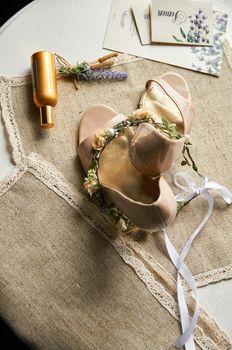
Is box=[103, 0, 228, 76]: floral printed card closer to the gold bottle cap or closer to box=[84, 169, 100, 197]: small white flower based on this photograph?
the gold bottle cap

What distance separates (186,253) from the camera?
777 mm

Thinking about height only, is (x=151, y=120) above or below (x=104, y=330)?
above

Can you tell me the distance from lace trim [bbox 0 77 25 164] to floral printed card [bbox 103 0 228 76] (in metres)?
0.22

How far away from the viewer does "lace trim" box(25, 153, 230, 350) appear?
73cm

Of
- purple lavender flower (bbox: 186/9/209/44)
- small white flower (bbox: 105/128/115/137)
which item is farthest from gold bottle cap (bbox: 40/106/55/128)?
purple lavender flower (bbox: 186/9/209/44)

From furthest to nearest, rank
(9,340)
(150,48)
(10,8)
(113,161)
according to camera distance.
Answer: (10,8), (9,340), (150,48), (113,161)

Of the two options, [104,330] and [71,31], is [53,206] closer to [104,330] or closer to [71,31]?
[104,330]

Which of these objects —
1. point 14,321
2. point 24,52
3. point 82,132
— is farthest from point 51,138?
point 14,321

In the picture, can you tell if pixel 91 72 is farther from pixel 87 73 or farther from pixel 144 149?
pixel 144 149

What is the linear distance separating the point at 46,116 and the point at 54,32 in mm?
202

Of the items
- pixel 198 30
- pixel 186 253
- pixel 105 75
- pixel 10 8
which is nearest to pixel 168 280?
pixel 186 253

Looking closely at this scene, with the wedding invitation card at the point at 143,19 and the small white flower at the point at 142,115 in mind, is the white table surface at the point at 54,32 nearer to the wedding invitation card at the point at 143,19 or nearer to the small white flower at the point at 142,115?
the wedding invitation card at the point at 143,19

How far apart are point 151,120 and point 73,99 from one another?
187 mm

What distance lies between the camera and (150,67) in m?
0.89
